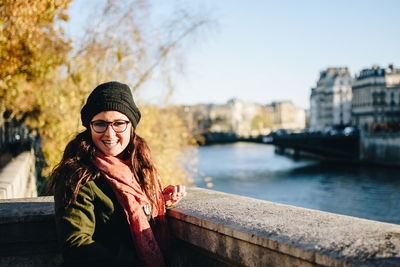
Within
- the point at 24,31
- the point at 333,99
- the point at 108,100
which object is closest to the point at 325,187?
the point at 24,31

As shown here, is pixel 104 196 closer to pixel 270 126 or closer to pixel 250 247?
pixel 250 247

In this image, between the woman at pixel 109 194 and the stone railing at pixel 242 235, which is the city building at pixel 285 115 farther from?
the woman at pixel 109 194

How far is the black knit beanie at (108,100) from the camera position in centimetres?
191

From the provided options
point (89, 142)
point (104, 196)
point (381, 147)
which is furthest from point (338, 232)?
point (381, 147)

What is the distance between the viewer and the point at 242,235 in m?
1.81

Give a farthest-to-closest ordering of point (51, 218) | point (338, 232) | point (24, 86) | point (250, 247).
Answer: point (24, 86)
point (51, 218)
point (250, 247)
point (338, 232)

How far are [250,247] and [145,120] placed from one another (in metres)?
7.15

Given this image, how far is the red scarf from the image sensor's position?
1.86 m

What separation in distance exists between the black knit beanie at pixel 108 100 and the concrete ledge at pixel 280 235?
67cm

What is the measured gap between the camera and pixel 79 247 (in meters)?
1.66

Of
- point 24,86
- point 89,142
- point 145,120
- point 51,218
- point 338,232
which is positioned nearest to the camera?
point 338,232

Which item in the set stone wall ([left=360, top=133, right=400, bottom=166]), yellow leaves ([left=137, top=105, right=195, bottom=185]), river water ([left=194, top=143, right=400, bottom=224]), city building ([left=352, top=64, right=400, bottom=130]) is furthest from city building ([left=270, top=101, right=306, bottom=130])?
yellow leaves ([left=137, top=105, right=195, bottom=185])

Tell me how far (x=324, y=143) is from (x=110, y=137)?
42.0m

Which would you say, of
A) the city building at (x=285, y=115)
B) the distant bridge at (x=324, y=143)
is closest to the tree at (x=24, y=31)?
the distant bridge at (x=324, y=143)
